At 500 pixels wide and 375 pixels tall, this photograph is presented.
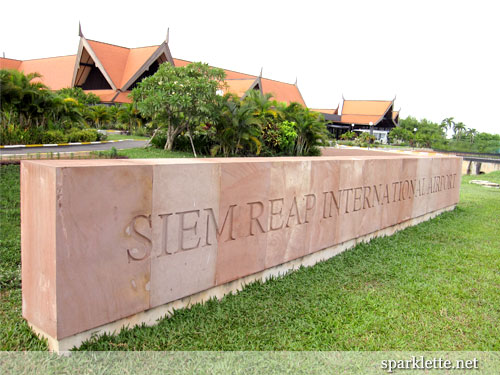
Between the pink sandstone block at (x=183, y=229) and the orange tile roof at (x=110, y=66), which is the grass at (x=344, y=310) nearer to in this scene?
the pink sandstone block at (x=183, y=229)

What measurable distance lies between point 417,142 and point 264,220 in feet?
167

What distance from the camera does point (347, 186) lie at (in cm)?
475

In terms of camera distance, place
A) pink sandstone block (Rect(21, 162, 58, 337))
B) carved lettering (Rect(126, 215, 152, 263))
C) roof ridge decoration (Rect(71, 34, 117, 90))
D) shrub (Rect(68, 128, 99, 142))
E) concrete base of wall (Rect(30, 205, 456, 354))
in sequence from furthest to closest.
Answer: roof ridge decoration (Rect(71, 34, 117, 90)) → shrub (Rect(68, 128, 99, 142)) → carved lettering (Rect(126, 215, 152, 263)) → concrete base of wall (Rect(30, 205, 456, 354)) → pink sandstone block (Rect(21, 162, 58, 337))

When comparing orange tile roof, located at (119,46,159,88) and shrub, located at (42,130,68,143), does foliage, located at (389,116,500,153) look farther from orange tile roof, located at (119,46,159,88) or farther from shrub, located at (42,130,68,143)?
shrub, located at (42,130,68,143)

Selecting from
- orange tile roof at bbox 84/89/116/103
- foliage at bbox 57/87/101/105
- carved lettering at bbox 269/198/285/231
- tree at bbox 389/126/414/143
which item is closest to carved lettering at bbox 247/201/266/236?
carved lettering at bbox 269/198/285/231

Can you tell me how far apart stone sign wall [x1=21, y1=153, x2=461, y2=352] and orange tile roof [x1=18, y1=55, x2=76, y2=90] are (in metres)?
31.0

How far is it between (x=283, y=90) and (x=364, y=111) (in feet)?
38.2

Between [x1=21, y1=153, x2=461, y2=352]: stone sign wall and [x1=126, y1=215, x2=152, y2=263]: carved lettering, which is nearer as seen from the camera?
[x1=21, y1=153, x2=461, y2=352]: stone sign wall

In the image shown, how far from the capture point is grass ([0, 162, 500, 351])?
269cm

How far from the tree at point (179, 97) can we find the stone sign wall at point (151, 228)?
7.96 m

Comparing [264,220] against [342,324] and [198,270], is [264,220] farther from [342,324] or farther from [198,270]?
[342,324]

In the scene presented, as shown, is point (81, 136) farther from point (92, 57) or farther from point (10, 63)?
point (10, 63)

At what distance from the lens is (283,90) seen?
3997 centimetres

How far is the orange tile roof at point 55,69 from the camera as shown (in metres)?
31.5
